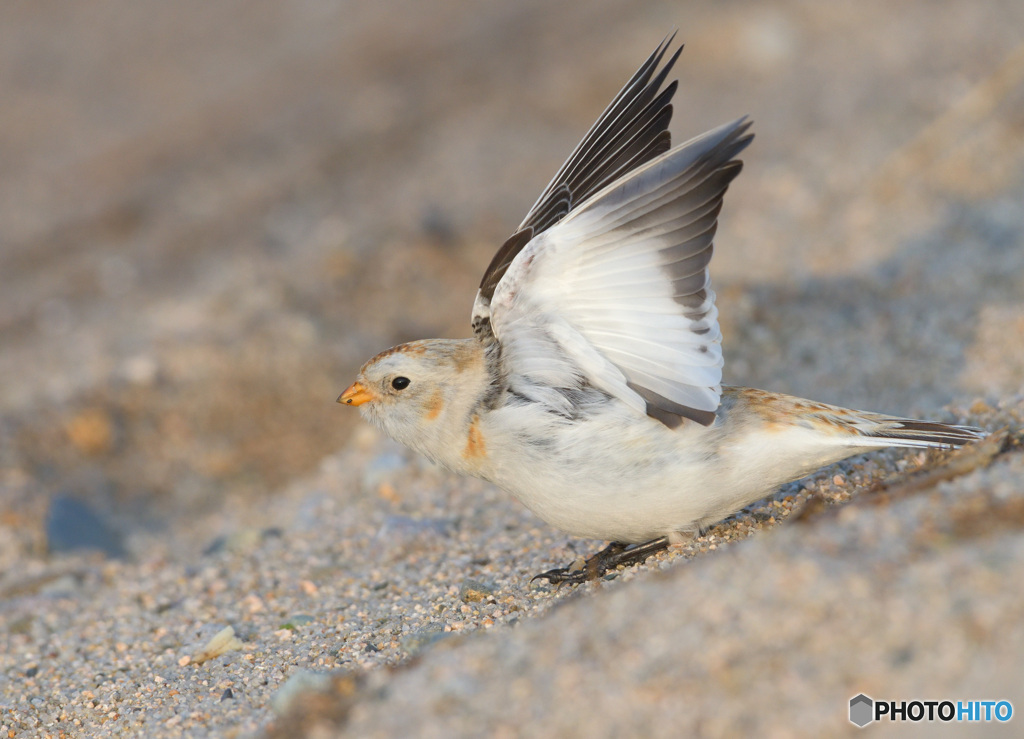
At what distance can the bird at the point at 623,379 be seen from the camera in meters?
2.78

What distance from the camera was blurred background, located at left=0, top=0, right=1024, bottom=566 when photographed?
215 inches

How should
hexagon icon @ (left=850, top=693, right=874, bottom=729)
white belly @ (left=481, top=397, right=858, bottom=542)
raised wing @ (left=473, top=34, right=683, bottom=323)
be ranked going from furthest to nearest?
raised wing @ (left=473, top=34, right=683, bottom=323) < white belly @ (left=481, top=397, right=858, bottom=542) < hexagon icon @ (left=850, top=693, right=874, bottom=729)

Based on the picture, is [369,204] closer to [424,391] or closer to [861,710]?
[424,391]

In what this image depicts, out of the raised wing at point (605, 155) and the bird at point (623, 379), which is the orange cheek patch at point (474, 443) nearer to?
the bird at point (623, 379)

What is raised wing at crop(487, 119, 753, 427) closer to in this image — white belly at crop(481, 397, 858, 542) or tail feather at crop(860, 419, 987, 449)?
white belly at crop(481, 397, 858, 542)

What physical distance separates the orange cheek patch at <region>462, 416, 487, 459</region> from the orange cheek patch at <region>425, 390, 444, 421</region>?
15 centimetres

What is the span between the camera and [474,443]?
125 inches

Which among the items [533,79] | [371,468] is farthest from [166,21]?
[371,468]

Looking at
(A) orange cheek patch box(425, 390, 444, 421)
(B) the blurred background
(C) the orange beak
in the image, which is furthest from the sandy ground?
(C) the orange beak

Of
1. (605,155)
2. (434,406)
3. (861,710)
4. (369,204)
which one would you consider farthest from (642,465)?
(369,204)

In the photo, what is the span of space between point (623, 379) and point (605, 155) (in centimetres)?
79

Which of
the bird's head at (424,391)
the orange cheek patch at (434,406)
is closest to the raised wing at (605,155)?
the bird's head at (424,391)

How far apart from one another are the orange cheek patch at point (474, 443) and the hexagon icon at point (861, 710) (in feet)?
4.81

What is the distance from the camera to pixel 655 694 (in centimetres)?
209
